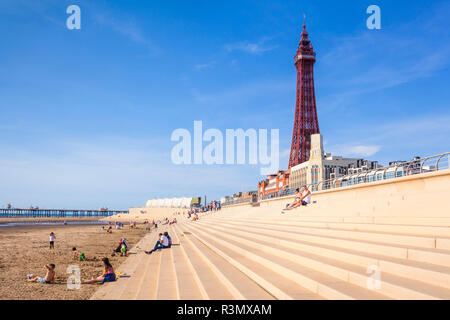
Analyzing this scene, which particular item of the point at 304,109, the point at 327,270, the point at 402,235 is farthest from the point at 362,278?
the point at 304,109

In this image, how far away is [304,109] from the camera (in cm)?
7962

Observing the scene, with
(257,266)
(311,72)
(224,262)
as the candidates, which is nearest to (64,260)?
(224,262)

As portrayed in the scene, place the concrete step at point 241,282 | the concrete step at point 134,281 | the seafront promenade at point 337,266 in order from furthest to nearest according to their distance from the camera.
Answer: the concrete step at point 134,281
the concrete step at point 241,282
the seafront promenade at point 337,266

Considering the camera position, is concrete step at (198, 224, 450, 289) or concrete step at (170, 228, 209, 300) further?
concrete step at (170, 228, 209, 300)

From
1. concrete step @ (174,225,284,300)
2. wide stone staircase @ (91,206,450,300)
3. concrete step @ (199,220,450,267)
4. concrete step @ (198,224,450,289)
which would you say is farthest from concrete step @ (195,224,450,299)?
concrete step @ (174,225,284,300)

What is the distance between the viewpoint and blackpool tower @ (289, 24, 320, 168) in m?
77.5

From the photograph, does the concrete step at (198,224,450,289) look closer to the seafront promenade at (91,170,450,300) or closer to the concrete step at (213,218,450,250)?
the seafront promenade at (91,170,450,300)

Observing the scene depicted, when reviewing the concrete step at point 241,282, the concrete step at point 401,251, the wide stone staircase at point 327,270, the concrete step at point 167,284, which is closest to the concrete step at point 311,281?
the wide stone staircase at point 327,270

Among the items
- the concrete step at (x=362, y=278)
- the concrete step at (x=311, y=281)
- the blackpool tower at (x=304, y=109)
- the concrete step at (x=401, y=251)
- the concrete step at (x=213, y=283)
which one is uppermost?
the blackpool tower at (x=304, y=109)

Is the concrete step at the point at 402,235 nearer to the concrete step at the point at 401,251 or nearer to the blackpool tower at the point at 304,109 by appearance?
the concrete step at the point at 401,251

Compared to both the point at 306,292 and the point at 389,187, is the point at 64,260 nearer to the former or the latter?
the point at 306,292

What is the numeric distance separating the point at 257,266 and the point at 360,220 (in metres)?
3.75

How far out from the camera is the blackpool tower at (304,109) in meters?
77.5

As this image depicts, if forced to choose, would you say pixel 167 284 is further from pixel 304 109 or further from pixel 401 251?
pixel 304 109
